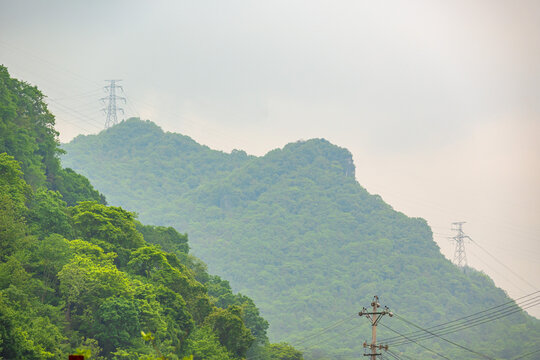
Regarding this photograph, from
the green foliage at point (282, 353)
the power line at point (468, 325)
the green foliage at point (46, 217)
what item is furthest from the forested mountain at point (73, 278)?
the power line at point (468, 325)

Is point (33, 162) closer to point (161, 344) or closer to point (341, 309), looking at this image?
point (161, 344)

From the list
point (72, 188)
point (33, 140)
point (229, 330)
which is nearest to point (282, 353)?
point (229, 330)

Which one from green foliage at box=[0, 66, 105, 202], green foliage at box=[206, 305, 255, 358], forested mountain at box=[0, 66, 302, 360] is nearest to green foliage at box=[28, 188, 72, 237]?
forested mountain at box=[0, 66, 302, 360]

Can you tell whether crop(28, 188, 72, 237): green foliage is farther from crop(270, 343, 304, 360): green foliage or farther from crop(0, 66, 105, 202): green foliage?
crop(270, 343, 304, 360): green foliage

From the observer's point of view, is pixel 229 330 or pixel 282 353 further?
pixel 282 353

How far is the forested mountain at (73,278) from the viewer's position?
48750 millimetres

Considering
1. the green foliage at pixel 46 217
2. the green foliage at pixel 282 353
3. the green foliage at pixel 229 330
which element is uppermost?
the green foliage at pixel 46 217

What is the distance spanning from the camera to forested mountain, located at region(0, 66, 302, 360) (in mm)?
48750

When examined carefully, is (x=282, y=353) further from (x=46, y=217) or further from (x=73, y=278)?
(x=73, y=278)

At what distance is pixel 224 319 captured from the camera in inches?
2650

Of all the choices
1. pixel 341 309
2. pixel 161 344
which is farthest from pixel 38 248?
pixel 341 309

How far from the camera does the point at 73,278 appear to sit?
2103 inches

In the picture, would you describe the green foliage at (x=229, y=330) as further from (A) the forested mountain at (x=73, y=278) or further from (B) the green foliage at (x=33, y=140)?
(B) the green foliage at (x=33, y=140)

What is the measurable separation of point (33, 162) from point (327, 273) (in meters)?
135
